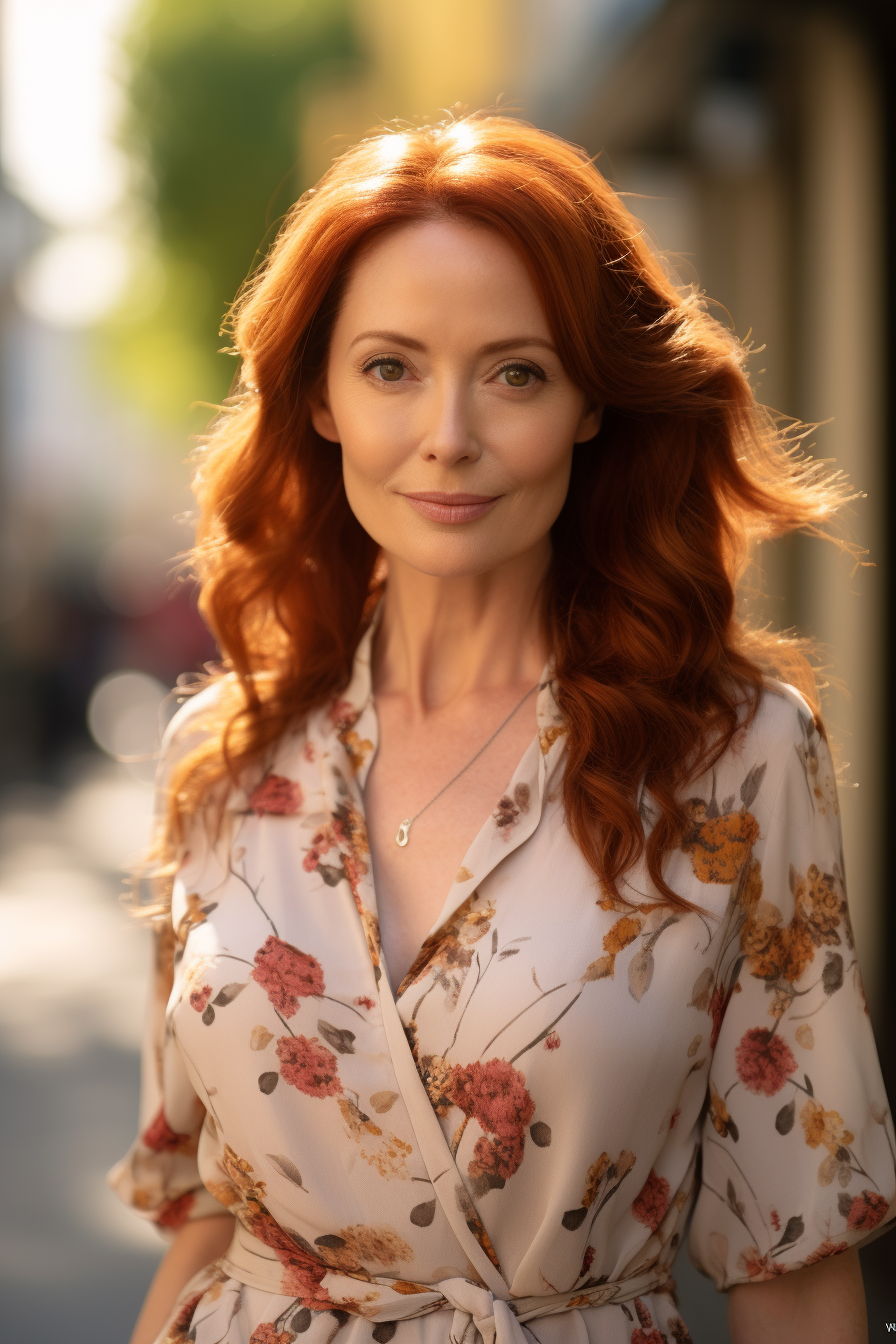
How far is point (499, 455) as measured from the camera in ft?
6.05

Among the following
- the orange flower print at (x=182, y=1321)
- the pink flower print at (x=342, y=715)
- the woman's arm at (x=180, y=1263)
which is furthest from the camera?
the pink flower print at (x=342, y=715)

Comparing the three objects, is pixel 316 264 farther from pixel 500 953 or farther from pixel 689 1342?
pixel 689 1342

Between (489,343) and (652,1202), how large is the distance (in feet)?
3.76

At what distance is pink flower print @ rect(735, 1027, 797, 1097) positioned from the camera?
180 cm

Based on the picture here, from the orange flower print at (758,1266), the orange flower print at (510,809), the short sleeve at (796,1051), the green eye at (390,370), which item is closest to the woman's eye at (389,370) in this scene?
the green eye at (390,370)

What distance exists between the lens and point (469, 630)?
6.94 feet

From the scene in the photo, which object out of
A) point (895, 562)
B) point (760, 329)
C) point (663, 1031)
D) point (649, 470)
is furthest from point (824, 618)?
point (663, 1031)

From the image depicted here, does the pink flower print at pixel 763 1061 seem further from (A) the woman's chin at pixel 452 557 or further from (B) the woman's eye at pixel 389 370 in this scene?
(B) the woman's eye at pixel 389 370

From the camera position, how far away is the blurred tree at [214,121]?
17.7m

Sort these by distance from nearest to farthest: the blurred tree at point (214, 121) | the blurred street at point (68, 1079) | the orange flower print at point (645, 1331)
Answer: the orange flower print at point (645, 1331) < the blurred street at point (68, 1079) < the blurred tree at point (214, 121)

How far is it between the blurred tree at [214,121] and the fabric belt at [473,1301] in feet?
53.8

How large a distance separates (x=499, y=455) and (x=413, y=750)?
1.60 ft

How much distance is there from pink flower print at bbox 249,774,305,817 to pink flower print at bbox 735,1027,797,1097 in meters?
0.72

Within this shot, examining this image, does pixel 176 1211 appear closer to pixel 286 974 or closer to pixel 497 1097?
pixel 286 974
